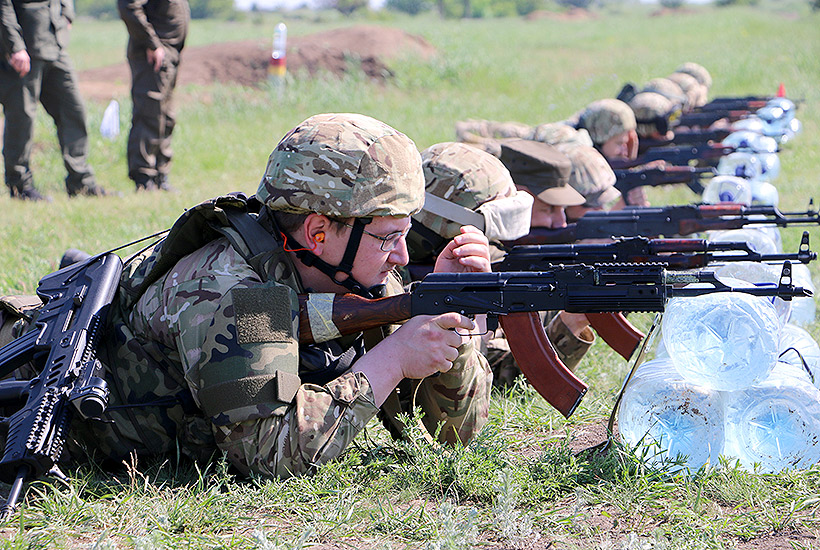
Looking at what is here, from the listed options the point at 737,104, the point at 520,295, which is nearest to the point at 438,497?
the point at 520,295

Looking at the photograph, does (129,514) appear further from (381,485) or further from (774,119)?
(774,119)

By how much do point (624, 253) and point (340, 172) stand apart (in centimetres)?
207

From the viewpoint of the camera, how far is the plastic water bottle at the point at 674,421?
3.56m

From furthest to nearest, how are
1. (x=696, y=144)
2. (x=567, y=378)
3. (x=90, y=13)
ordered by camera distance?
(x=90, y=13), (x=696, y=144), (x=567, y=378)

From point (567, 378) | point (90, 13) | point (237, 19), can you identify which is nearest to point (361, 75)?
point (567, 378)

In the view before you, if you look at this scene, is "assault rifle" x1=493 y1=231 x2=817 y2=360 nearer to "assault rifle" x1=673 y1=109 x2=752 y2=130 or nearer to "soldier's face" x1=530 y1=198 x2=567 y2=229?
"soldier's face" x1=530 y1=198 x2=567 y2=229

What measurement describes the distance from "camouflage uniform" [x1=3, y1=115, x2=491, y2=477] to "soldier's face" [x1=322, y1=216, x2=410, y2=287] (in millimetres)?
82

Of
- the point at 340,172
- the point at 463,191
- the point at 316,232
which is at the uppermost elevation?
the point at 340,172

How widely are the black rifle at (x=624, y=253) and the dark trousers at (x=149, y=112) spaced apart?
6.49 metres

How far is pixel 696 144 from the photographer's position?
36.9 ft

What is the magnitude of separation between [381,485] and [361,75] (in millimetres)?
17408

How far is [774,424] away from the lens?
11.7 feet

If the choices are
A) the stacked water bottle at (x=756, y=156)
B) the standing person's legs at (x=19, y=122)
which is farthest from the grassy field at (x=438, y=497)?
the stacked water bottle at (x=756, y=156)

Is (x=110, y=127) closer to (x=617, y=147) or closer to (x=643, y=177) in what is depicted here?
(x=617, y=147)
